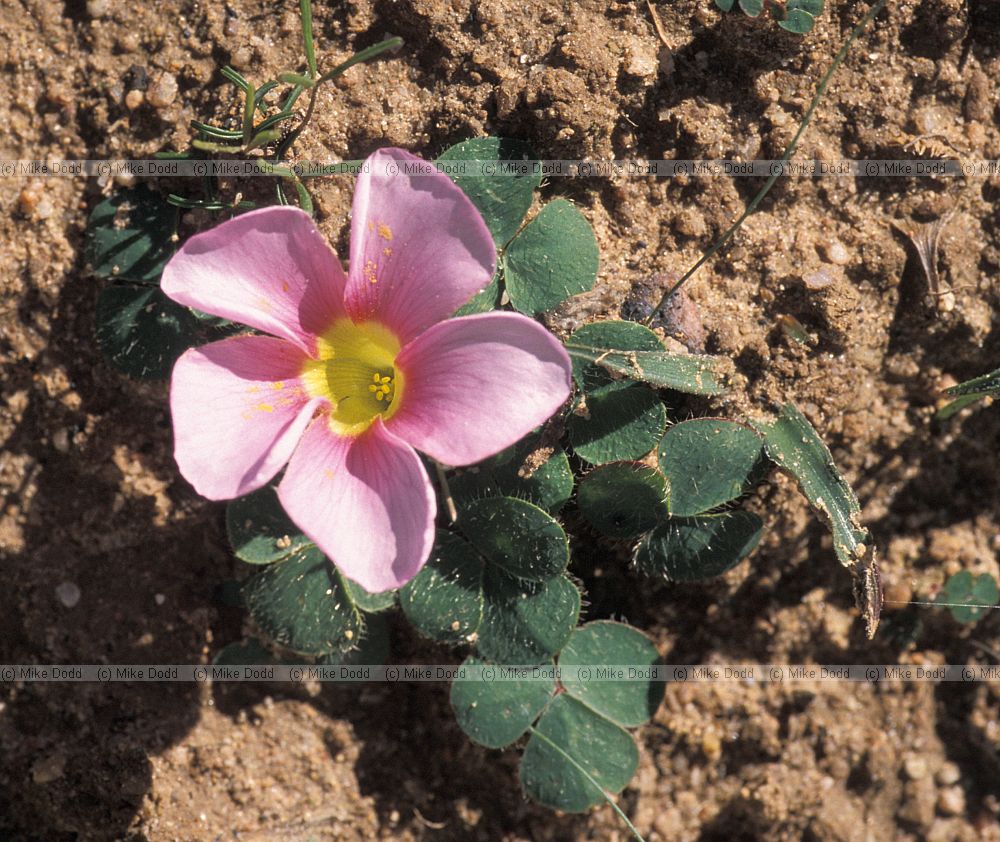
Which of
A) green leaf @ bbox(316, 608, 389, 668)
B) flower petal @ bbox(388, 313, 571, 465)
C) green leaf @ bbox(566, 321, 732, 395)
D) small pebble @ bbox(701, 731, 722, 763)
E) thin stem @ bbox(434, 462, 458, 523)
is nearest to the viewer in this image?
flower petal @ bbox(388, 313, 571, 465)

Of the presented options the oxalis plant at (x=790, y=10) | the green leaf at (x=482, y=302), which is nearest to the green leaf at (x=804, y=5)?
the oxalis plant at (x=790, y=10)

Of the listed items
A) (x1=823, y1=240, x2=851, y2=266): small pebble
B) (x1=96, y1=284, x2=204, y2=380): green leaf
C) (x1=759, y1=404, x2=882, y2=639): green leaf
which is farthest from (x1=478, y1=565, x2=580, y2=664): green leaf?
(x1=823, y1=240, x2=851, y2=266): small pebble

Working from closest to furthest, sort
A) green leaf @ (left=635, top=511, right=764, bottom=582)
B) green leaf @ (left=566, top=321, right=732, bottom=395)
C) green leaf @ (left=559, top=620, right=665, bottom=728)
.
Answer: green leaf @ (left=566, top=321, right=732, bottom=395), green leaf @ (left=635, top=511, right=764, bottom=582), green leaf @ (left=559, top=620, right=665, bottom=728)

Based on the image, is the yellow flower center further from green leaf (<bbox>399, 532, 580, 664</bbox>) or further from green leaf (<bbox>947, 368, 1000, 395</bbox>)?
green leaf (<bbox>947, 368, 1000, 395</bbox>)

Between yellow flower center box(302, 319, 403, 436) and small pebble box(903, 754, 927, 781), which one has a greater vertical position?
yellow flower center box(302, 319, 403, 436)

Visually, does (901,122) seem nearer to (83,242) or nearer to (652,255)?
(652,255)

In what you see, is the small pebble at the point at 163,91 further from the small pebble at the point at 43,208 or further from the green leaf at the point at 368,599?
the green leaf at the point at 368,599

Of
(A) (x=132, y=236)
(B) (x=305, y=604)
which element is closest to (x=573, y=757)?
(B) (x=305, y=604)
